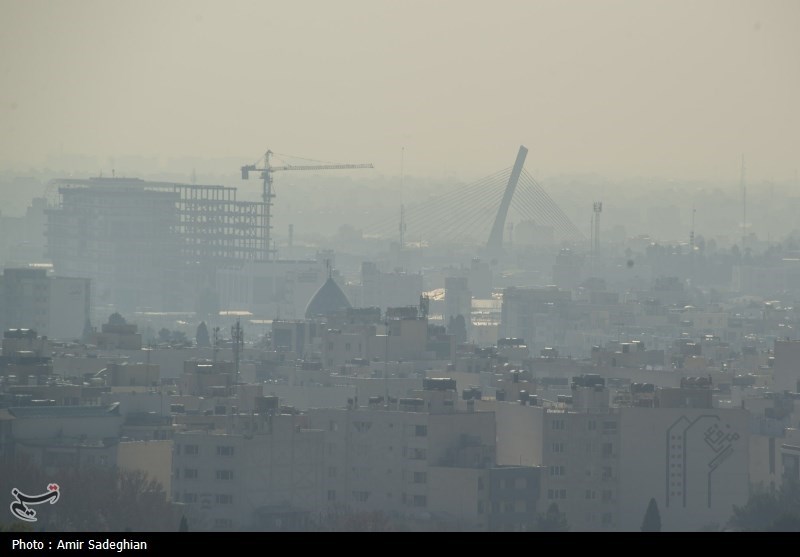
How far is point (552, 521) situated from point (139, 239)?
79.6 m

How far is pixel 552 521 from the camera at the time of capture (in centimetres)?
2964

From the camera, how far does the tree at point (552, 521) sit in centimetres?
2925

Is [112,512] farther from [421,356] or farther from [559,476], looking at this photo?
[421,356]

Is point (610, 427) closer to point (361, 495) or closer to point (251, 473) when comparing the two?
point (361, 495)

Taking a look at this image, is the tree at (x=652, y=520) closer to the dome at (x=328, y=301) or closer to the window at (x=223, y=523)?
the window at (x=223, y=523)

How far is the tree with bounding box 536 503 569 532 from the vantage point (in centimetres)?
2925

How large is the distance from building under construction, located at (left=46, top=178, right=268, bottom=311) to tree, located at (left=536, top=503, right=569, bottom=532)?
72.3 m

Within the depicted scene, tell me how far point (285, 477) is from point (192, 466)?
1.13 meters

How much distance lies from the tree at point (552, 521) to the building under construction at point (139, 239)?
72.3 meters

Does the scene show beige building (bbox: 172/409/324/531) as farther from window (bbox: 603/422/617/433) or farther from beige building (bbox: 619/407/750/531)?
beige building (bbox: 619/407/750/531)

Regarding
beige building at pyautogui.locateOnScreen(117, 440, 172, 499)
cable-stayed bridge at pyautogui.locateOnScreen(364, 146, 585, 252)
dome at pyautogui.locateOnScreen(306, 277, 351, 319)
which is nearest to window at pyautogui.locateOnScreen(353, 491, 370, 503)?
beige building at pyautogui.locateOnScreen(117, 440, 172, 499)

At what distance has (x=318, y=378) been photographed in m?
43.9

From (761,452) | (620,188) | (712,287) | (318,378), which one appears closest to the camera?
(761,452)
